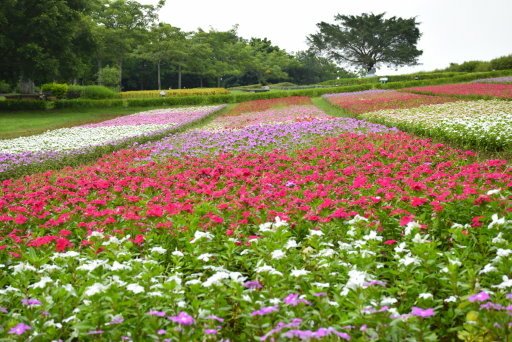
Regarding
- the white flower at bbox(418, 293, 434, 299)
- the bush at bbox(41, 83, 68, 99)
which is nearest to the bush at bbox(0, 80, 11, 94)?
the bush at bbox(41, 83, 68, 99)

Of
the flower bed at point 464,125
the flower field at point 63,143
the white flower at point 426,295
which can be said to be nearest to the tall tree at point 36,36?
→ the flower field at point 63,143

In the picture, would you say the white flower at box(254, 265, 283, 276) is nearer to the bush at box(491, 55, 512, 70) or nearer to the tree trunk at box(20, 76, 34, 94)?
the tree trunk at box(20, 76, 34, 94)

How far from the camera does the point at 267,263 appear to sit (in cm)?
346

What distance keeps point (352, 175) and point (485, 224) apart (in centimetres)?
295

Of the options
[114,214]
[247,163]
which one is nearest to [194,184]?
[247,163]

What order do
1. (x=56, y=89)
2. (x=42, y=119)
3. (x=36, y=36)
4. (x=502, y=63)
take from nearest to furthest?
(x=42, y=119), (x=36, y=36), (x=56, y=89), (x=502, y=63)

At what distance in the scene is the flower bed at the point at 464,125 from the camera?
8.79m

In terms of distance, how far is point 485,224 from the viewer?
3971mm

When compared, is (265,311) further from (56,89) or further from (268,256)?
(56,89)

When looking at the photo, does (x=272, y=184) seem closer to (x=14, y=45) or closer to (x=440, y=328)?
(x=440, y=328)

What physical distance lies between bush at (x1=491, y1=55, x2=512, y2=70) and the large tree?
1879 cm

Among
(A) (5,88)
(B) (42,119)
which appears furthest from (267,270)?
(A) (5,88)

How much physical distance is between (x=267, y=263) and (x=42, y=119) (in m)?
21.8

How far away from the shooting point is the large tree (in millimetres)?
55375
